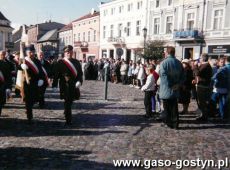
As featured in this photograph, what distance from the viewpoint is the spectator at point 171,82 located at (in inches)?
315

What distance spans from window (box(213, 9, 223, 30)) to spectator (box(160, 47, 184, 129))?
72.4 feet

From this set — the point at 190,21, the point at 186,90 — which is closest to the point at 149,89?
the point at 186,90

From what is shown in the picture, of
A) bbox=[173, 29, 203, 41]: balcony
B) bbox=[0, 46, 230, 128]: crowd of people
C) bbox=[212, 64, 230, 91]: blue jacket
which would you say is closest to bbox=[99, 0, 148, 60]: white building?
bbox=[173, 29, 203, 41]: balcony

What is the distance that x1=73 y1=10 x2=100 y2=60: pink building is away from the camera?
161 feet

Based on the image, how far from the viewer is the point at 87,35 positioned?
52125 millimetres

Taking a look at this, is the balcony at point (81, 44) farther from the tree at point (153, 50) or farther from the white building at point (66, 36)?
the tree at point (153, 50)

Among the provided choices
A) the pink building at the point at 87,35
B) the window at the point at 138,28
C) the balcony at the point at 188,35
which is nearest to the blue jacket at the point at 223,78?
the balcony at the point at 188,35

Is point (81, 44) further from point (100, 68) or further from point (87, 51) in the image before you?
point (100, 68)

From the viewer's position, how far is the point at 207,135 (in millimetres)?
7602

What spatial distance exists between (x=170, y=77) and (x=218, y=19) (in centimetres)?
2249

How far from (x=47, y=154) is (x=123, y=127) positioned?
2751mm

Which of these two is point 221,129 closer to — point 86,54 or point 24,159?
point 24,159

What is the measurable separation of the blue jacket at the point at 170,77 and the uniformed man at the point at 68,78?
2.03 meters

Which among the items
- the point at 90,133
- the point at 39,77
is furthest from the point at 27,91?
the point at 90,133
